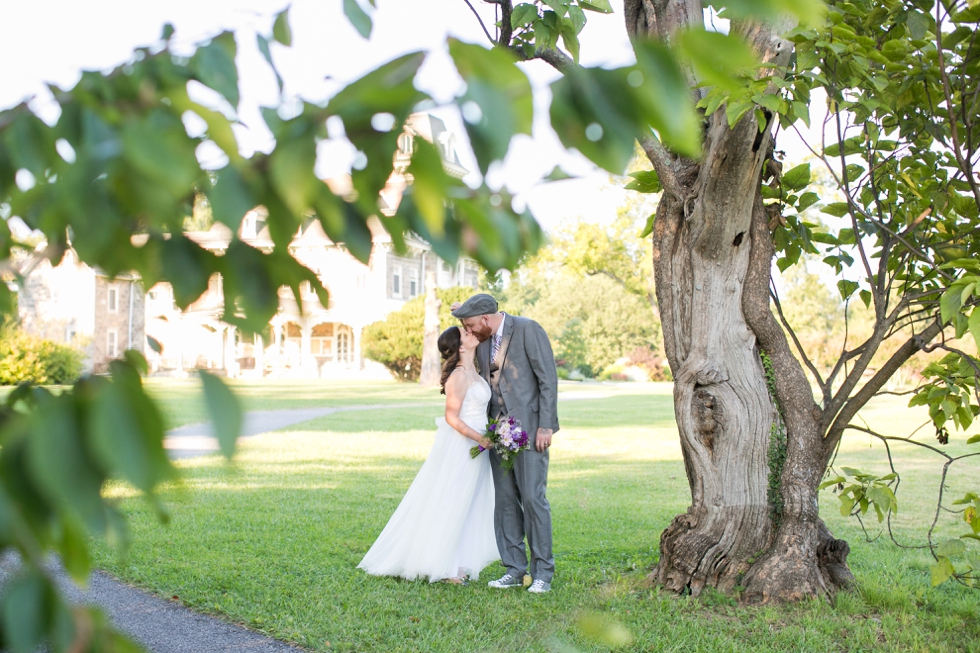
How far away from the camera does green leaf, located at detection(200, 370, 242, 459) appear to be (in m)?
0.62

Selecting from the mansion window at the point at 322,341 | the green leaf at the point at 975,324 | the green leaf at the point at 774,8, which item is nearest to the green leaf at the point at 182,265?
the green leaf at the point at 774,8

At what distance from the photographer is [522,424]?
5781mm

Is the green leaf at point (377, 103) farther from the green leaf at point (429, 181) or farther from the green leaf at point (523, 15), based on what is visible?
the green leaf at point (523, 15)

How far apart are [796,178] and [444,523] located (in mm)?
3426

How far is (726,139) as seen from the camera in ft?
14.6

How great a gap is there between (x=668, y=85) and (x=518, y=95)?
5.4 inches

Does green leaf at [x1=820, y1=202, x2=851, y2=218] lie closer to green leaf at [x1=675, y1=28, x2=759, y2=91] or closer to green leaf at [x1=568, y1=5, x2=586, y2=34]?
green leaf at [x1=568, y1=5, x2=586, y2=34]

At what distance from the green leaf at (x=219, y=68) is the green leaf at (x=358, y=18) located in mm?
351

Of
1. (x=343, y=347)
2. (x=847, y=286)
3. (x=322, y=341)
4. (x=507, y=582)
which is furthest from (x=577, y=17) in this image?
(x=322, y=341)

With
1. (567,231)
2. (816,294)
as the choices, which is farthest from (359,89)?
(816,294)

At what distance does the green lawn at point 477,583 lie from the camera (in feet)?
14.5

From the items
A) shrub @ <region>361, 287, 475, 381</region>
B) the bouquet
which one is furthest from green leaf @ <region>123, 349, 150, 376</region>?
shrub @ <region>361, 287, 475, 381</region>

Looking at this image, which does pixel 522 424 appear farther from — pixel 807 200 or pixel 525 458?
pixel 807 200

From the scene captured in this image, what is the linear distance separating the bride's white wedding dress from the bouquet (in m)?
0.43
